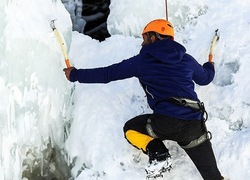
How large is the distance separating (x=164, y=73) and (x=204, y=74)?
1.30 feet

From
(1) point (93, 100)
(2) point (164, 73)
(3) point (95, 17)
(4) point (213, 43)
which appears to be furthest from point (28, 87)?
(3) point (95, 17)

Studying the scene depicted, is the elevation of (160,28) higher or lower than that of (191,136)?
higher

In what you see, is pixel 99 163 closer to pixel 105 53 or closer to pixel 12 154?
pixel 12 154

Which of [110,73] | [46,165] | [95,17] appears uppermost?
[95,17]

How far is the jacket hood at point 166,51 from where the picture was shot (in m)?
3.29

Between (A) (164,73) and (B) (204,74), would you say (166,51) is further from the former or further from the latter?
(B) (204,74)

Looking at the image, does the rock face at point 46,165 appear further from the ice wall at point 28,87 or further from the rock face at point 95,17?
the rock face at point 95,17

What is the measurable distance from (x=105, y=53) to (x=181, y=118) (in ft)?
4.40

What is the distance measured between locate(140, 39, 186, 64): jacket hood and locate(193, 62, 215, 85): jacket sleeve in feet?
0.73

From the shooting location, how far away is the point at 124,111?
155 inches

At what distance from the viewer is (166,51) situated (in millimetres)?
3295

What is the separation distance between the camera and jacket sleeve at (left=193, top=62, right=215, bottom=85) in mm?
3508

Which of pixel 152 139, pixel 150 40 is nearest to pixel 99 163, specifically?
pixel 152 139

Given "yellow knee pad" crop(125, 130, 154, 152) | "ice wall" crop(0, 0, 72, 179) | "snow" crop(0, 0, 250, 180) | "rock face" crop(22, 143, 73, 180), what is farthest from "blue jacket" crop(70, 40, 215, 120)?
"rock face" crop(22, 143, 73, 180)
